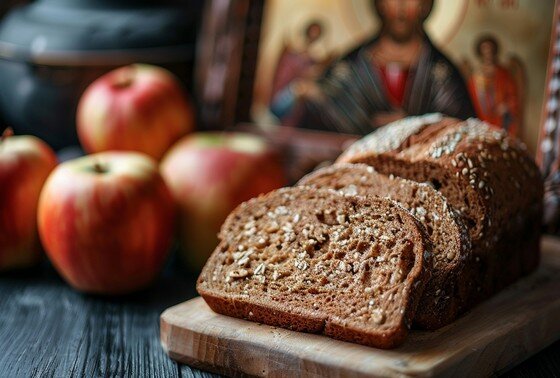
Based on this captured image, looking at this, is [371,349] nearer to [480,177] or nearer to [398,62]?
[480,177]

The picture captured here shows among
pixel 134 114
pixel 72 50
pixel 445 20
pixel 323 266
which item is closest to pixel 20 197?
pixel 134 114

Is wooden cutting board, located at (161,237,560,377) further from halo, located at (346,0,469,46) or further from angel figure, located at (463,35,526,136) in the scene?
halo, located at (346,0,469,46)

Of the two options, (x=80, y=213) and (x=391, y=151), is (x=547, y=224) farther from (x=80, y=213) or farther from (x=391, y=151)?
(x=80, y=213)

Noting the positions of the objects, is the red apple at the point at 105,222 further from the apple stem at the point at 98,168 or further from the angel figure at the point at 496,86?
the angel figure at the point at 496,86

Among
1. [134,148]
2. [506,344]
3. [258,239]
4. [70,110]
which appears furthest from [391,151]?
[70,110]

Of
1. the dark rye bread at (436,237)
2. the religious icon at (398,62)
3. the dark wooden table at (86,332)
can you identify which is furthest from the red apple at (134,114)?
the dark rye bread at (436,237)
